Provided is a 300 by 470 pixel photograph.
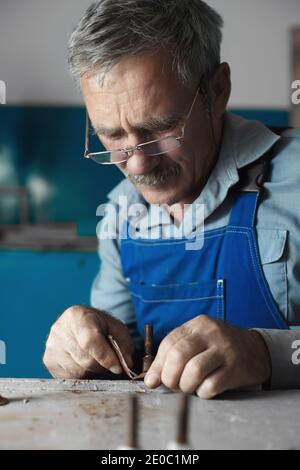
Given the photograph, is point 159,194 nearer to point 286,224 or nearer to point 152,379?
point 286,224

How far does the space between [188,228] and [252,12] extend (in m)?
1.54

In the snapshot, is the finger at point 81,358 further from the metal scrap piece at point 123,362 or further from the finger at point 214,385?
the finger at point 214,385

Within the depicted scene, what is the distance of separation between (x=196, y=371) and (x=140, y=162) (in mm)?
468

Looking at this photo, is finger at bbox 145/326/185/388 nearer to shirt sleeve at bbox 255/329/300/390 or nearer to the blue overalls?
shirt sleeve at bbox 255/329/300/390

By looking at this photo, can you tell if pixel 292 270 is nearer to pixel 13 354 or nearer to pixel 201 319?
pixel 201 319

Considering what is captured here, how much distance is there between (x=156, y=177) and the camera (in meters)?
1.17

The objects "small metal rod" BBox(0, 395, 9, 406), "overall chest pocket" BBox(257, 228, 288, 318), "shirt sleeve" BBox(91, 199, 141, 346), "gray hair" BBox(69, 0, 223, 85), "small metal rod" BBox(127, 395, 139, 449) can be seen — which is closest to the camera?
"small metal rod" BBox(127, 395, 139, 449)

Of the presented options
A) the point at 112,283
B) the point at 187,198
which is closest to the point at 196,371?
the point at 187,198

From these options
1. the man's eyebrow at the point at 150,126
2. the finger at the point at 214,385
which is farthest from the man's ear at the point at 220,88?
the finger at the point at 214,385

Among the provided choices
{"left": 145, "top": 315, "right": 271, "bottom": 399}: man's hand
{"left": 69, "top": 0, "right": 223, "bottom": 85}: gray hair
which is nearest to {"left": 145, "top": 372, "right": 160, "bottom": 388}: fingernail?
{"left": 145, "top": 315, "right": 271, "bottom": 399}: man's hand

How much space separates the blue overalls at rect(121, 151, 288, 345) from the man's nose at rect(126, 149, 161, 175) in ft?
0.66

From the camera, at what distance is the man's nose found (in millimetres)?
1118

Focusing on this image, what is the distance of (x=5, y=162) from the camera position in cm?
266

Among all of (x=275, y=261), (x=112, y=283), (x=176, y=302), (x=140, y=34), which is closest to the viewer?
(x=140, y=34)
